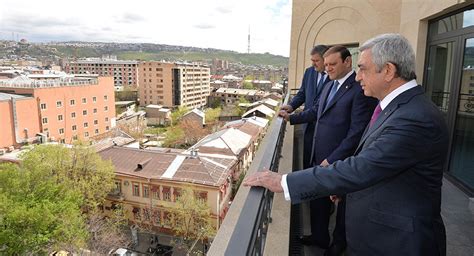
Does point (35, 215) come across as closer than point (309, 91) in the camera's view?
No

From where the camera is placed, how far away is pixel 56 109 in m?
32.3

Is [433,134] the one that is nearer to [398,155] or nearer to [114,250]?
[398,155]

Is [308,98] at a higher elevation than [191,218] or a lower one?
higher

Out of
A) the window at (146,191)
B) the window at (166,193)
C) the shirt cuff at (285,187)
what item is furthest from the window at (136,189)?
the shirt cuff at (285,187)

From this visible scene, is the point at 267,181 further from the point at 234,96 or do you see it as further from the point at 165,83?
the point at 234,96

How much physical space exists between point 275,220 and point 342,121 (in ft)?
2.91

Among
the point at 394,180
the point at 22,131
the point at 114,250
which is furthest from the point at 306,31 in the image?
the point at 22,131

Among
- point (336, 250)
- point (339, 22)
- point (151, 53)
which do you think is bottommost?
point (336, 250)

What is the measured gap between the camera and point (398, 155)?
119 cm

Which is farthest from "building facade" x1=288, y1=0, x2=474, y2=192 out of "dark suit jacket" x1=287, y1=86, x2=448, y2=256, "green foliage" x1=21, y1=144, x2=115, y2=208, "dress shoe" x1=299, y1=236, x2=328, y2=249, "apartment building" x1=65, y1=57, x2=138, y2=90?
"apartment building" x1=65, y1=57, x2=138, y2=90

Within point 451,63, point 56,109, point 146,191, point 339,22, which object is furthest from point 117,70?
point 451,63

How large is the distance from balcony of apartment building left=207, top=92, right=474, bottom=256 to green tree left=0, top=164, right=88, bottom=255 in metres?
12.0

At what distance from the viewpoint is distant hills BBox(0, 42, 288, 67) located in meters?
154

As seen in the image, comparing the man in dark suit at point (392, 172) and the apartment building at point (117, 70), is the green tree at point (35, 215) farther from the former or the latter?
the apartment building at point (117, 70)
